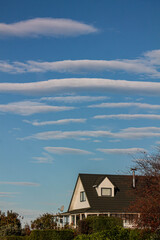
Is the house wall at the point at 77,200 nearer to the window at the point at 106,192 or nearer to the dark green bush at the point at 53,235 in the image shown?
the window at the point at 106,192

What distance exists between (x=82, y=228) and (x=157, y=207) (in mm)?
13460

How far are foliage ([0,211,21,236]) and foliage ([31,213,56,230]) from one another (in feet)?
5.75

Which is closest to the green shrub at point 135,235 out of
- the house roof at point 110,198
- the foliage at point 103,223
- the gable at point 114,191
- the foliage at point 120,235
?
the foliage at point 120,235

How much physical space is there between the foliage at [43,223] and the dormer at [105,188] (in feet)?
29.5

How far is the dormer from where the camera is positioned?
5468 cm

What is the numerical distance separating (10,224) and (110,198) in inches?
567

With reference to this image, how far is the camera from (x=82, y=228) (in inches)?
1521

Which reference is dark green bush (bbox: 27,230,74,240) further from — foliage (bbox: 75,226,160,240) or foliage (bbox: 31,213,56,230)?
foliage (bbox: 31,213,56,230)

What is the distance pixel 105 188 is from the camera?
54906mm

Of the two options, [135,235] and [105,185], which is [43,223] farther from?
[135,235]

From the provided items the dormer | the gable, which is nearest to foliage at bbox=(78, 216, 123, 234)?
the gable

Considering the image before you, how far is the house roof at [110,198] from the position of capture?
5256 centimetres

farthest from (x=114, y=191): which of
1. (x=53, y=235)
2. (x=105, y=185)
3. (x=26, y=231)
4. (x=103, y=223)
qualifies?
(x=53, y=235)

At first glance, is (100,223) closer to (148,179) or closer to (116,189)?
(148,179)
